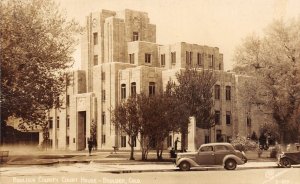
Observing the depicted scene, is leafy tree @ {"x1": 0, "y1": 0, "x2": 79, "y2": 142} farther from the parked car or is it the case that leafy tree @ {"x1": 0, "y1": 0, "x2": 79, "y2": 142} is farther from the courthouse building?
the courthouse building

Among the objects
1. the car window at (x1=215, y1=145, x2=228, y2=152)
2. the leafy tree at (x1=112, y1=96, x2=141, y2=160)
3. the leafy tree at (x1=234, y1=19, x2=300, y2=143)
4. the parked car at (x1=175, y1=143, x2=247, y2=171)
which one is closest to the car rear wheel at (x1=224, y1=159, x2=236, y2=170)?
the parked car at (x1=175, y1=143, x2=247, y2=171)

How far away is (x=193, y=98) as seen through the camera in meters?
28.7

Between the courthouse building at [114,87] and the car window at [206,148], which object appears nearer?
the car window at [206,148]

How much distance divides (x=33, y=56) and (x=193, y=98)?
9901 millimetres

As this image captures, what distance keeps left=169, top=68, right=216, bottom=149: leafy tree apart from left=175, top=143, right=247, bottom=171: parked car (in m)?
4.75

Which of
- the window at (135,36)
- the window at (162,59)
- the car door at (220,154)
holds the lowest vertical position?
the car door at (220,154)

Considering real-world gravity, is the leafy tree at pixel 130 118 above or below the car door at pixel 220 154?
above

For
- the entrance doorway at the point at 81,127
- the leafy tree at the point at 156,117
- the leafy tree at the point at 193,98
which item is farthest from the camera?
the entrance doorway at the point at 81,127

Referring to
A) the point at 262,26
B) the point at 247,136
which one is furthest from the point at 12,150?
the point at 247,136

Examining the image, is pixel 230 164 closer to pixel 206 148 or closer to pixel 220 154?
pixel 220 154

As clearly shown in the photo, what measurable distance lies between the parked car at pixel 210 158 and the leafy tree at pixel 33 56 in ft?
19.2

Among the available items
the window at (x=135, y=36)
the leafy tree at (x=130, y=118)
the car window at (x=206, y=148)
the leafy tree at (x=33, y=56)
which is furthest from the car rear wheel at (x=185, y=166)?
the window at (x=135, y=36)

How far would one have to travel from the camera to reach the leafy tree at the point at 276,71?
26.0m

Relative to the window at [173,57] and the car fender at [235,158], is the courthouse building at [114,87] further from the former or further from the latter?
the car fender at [235,158]
